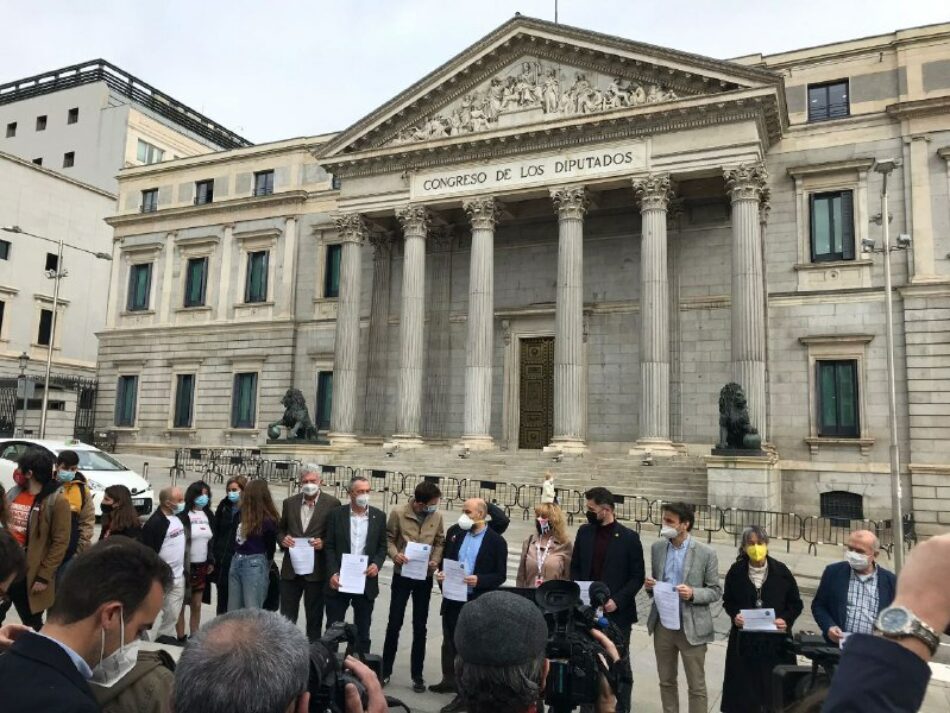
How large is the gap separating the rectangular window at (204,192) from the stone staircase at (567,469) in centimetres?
1803

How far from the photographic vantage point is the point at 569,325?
25422 mm

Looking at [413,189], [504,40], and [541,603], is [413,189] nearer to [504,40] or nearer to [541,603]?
[504,40]

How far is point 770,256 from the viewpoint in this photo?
86.1 feet

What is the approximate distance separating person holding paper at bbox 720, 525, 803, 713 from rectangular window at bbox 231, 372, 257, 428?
3083 centimetres

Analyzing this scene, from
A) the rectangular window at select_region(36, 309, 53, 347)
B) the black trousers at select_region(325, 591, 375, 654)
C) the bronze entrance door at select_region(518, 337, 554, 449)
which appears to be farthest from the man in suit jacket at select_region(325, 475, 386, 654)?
the rectangular window at select_region(36, 309, 53, 347)

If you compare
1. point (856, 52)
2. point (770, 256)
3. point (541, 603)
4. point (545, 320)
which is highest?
point (856, 52)

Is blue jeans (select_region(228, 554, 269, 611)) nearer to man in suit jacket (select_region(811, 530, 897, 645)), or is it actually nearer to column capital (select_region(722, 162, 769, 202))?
man in suit jacket (select_region(811, 530, 897, 645))

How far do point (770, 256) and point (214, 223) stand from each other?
25946 mm

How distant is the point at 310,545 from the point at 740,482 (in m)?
15.5

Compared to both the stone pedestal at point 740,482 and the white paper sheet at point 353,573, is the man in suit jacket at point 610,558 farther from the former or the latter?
the stone pedestal at point 740,482

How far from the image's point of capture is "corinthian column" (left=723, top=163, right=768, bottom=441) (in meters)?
22.9

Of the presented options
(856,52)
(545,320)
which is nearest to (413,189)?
(545,320)

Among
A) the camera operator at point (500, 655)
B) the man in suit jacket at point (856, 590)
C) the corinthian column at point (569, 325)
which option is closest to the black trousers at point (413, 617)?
the man in suit jacket at point (856, 590)

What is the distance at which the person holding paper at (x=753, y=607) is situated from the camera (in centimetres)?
603
